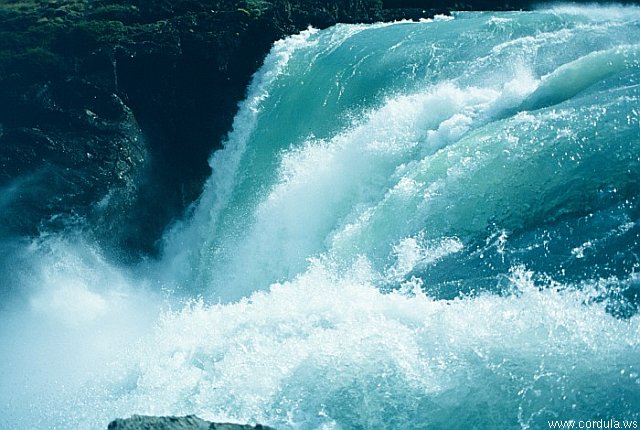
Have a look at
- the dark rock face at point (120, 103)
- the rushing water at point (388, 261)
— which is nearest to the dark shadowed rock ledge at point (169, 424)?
the rushing water at point (388, 261)

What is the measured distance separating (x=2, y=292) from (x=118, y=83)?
608cm

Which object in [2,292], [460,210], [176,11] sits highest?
[460,210]

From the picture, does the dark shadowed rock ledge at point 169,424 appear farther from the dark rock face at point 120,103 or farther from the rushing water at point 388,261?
the dark rock face at point 120,103

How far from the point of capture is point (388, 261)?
14.0 meters

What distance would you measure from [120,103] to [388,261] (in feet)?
29.6

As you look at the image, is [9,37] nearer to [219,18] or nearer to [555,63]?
[219,18]

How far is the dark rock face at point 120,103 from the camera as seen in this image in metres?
17.9

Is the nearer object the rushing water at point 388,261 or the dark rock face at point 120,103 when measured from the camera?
the rushing water at point 388,261

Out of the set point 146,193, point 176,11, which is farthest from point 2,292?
point 176,11

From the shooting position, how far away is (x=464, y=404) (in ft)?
33.7

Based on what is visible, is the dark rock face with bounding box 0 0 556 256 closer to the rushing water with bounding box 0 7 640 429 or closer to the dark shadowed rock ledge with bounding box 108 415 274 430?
the rushing water with bounding box 0 7 640 429

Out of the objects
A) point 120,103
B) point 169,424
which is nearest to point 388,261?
point 169,424

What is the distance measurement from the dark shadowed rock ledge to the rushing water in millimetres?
1112

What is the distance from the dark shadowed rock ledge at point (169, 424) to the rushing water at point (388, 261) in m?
1.11
